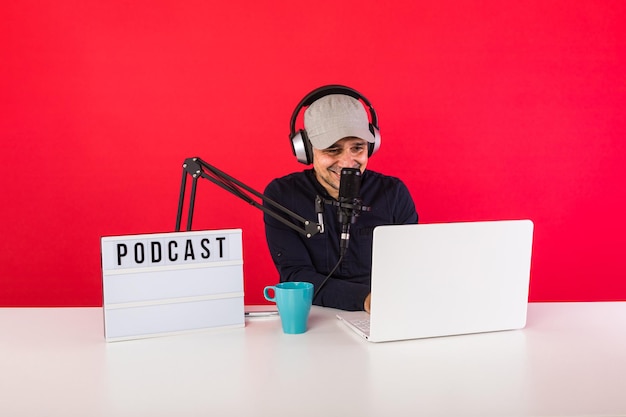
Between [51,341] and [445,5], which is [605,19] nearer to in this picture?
[445,5]

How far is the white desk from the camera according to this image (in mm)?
995

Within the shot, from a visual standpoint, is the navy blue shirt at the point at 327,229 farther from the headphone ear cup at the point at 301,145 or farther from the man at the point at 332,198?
the headphone ear cup at the point at 301,145

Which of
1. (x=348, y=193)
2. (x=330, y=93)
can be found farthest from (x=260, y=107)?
(x=348, y=193)

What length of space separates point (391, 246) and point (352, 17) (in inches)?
81.3

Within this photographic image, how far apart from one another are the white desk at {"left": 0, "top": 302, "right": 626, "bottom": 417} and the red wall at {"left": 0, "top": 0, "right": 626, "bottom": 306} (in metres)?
1.68

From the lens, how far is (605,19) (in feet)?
10.2

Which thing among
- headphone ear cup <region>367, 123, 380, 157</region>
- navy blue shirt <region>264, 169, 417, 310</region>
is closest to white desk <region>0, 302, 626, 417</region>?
navy blue shirt <region>264, 169, 417, 310</region>

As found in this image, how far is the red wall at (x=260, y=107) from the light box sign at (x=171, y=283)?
5.67 ft

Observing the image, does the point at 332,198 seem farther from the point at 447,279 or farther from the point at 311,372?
the point at 311,372

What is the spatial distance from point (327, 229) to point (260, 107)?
1.16 metres

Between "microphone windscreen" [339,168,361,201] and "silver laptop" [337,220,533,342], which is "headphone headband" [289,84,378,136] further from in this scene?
"silver laptop" [337,220,533,342]

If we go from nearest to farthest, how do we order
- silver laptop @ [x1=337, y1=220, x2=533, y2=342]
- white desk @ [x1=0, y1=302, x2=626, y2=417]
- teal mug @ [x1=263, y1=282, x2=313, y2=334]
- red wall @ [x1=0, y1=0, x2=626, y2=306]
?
white desk @ [x1=0, y1=302, x2=626, y2=417] < silver laptop @ [x1=337, y1=220, x2=533, y2=342] < teal mug @ [x1=263, y1=282, x2=313, y2=334] < red wall @ [x1=0, y1=0, x2=626, y2=306]

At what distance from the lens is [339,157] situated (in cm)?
210

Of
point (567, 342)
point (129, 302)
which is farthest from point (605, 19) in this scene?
point (129, 302)
